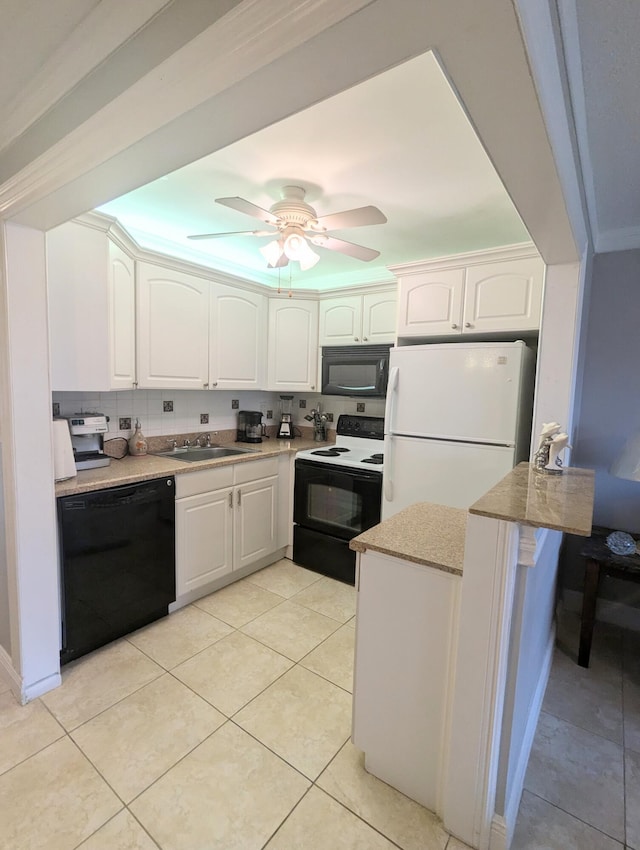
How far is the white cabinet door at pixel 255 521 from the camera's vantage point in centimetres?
286

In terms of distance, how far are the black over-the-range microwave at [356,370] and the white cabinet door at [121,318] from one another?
1.47 meters

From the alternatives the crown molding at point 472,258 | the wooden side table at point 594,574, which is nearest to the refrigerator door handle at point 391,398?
the crown molding at point 472,258

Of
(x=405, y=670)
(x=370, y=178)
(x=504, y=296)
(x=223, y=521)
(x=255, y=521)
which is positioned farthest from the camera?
(x=255, y=521)

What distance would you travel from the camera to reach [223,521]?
274 cm

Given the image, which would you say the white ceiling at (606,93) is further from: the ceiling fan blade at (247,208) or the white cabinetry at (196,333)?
the white cabinetry at (196,333)

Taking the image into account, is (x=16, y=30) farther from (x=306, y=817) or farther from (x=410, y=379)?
(x=306, y=817)

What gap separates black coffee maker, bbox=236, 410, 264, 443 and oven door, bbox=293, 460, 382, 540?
0.59 meters

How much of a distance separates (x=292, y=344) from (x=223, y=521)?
1.55m

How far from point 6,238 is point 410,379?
6.85 ft

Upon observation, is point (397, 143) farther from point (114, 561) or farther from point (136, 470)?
point (114, 561)

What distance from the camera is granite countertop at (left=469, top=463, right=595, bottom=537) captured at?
103cm

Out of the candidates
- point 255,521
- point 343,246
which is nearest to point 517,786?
point 255,521

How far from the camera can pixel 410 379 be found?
2582 millimetres

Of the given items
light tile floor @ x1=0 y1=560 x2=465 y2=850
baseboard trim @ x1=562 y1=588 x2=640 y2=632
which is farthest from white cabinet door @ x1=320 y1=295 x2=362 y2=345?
baseboard trim @ x1=562 y1=588 x2=640 y2=632
